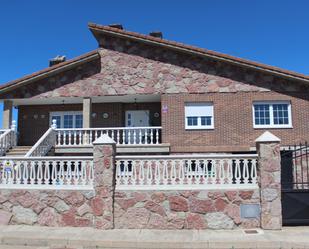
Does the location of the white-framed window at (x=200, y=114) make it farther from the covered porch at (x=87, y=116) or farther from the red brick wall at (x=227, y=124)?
the covered porch at (x=87, y=116)

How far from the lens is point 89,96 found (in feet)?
59.2

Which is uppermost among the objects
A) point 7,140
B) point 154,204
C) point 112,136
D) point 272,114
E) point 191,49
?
point 191,49

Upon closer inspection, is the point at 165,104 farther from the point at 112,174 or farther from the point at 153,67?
the point at 112,174

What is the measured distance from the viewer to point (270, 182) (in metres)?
9.34

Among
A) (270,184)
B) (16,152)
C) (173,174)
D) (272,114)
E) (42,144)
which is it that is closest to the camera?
(270,184)

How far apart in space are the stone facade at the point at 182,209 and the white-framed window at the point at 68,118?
11.1 metres

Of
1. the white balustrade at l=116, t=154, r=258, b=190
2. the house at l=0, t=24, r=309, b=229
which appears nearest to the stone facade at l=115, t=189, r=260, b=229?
the white balustrade at l=116, t=154, r=258, b=190

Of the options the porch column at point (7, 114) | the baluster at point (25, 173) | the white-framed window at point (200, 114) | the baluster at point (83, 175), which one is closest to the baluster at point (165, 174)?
the baluster at point (83, 175)

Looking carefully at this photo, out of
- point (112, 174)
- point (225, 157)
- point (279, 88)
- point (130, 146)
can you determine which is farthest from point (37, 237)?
point (279, 88)

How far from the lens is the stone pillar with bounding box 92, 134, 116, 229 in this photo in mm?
9539

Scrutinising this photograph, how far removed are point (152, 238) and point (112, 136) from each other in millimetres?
9348

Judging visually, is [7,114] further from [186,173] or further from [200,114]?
[186,173]

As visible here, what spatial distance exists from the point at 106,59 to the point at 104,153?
30.7 ft

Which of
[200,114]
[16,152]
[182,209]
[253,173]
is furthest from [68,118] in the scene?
[253,173]
